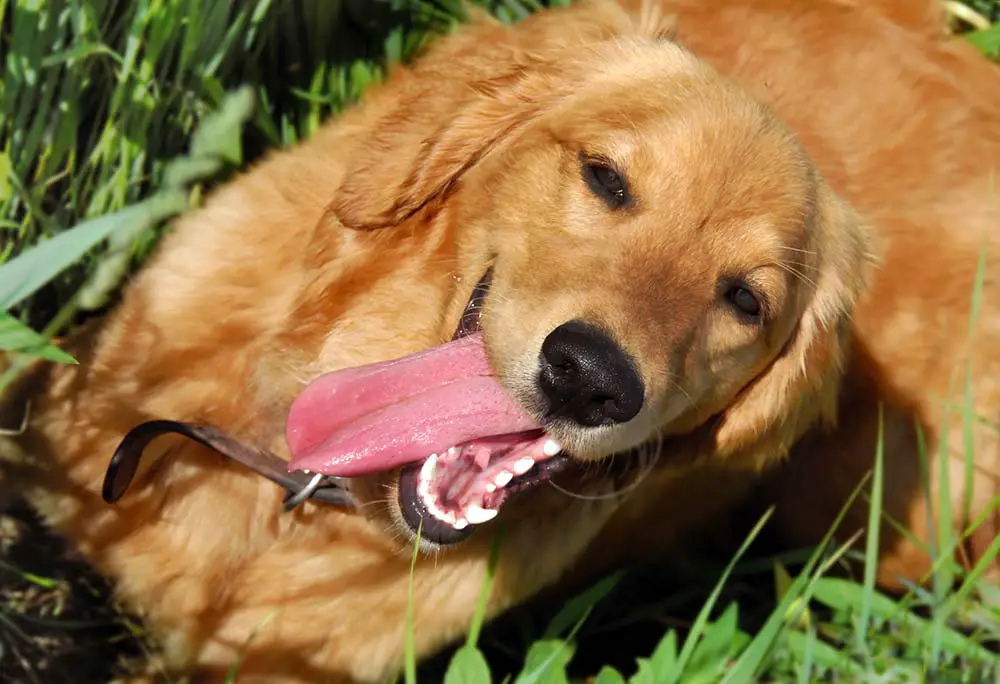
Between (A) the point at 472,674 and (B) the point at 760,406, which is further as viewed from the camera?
(B) the point at 760,406

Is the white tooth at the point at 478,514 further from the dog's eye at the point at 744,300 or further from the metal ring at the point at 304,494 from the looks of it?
the dog's eye at the point at 744,300

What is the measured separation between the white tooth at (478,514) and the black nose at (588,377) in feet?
0.87

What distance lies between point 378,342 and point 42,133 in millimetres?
1088

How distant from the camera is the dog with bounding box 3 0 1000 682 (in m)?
2.23

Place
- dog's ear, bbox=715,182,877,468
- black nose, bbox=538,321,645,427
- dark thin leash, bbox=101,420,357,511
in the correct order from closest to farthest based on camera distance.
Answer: black nose, bbox=538,321,645,427 < dark thin leash, bbox=101,420,357,511 < dog's ear, bbox=715,182,877,468

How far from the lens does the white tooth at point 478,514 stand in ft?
7.29

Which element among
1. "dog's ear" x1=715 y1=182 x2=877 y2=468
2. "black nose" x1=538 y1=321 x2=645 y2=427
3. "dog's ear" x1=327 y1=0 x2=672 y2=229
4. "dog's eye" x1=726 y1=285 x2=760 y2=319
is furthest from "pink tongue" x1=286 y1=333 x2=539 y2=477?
"dog's ear" x1=715 y1=182 x2=877 y2=468

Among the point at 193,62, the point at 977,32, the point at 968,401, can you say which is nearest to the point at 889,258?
the point at 968,401

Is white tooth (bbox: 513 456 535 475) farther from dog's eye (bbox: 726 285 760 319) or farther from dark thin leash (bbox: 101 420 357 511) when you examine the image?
dog's eye (bbox: 726 285 760 319)

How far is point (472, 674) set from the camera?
2.22 meters

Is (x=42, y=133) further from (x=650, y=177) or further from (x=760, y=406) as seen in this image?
(x=760, y=406)

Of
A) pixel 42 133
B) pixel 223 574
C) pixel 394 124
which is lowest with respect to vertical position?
pixel 223 574

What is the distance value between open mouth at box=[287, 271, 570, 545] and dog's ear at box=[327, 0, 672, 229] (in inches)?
11.5

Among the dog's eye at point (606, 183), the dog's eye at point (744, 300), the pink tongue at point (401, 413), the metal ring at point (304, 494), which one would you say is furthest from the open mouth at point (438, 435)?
the dog's eye at point (744, 300)
